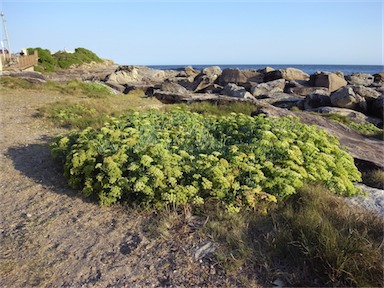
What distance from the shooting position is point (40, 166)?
5.44 m

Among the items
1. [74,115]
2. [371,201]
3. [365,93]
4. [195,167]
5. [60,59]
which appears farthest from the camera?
[60,59]

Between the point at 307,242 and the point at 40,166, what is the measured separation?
435cm

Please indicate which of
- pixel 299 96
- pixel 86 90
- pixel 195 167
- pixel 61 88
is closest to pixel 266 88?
pixel 299 96

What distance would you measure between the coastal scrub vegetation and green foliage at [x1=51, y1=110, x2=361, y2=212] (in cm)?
3949

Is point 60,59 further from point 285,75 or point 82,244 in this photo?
point 82,244

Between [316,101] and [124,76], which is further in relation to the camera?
[124,76]

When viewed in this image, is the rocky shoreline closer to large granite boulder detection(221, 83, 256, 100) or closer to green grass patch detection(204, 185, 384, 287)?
large granite boulder detection(221, 83, 256, 100)

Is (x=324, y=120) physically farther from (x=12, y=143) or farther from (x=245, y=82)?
(x=245, y=82)

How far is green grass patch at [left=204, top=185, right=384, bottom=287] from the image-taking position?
114 inches

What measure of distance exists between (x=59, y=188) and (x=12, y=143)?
2526mm

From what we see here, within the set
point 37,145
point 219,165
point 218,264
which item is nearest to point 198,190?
point 219,165

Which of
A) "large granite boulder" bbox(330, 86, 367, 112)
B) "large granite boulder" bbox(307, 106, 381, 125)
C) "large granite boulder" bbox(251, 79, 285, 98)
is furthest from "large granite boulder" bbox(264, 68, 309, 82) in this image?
"large granite boulder" bbox(307, 106, 381, 125)

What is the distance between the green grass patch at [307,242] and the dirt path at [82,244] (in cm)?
34

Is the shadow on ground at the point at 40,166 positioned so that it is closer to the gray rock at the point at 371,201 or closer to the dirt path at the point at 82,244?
the dirt path at the point at 82,244
